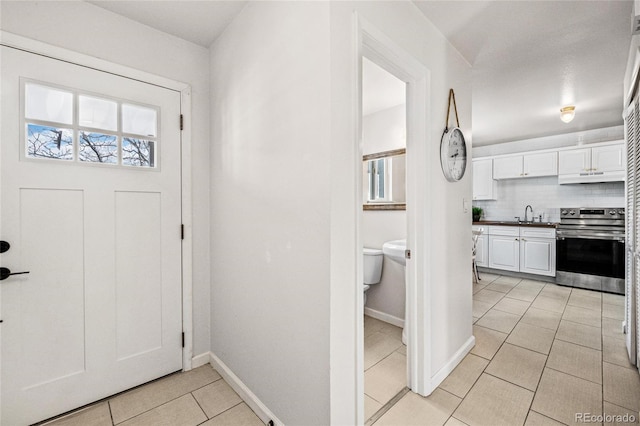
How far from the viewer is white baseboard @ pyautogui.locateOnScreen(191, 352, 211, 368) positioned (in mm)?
2170

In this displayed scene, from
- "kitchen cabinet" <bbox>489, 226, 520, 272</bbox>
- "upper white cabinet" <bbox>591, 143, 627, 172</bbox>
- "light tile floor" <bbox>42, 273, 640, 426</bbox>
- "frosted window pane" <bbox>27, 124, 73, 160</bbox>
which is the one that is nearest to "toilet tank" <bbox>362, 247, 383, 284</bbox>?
"light tile floor" <bbox>42, 273, 640, 426</bbox>

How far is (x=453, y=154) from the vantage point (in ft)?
6.91

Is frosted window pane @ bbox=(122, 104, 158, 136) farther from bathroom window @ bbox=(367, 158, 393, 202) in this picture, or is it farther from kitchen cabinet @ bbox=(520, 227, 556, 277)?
kitchen cabinet @ bbox=(520, 227, 556, 277)

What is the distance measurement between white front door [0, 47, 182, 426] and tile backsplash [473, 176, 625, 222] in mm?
5567

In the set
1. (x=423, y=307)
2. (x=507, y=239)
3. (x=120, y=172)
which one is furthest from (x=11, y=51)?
(x=507, y=239)

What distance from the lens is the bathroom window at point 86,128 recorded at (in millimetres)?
1605

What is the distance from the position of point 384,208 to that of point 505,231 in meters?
3.02

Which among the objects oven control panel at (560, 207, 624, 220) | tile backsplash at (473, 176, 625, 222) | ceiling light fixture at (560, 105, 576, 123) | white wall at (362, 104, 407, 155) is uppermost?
ceiling light fixture at (560, 105, 576, 123)

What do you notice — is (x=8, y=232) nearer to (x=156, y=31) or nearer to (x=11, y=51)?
(x=11, y=51)

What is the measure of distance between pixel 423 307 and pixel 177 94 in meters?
2.28

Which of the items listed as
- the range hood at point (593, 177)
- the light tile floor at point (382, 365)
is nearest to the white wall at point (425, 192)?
the light tile floor at point (382, 365)

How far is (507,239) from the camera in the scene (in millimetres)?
4816

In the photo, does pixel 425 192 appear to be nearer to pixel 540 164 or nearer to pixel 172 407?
pixel 172 407

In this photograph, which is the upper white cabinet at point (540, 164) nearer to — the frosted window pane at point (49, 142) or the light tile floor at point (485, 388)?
the light tile floor at point (485, 388)
